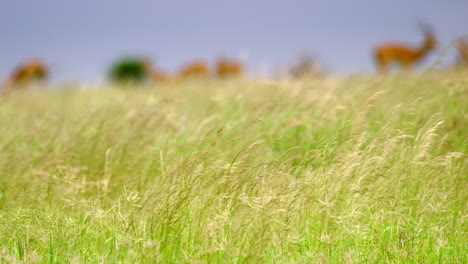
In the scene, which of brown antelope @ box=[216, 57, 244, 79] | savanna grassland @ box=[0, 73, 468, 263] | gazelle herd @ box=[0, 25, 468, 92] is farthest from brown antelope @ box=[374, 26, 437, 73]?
savanna grassland @ box=[0, 73, 468, 263]

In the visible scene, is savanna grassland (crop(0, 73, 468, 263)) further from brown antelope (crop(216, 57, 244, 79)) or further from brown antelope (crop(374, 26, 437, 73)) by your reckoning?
brown antelope (crop(216, 57, 244, 79))

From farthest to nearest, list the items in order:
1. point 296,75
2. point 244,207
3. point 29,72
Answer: point 29,72, point 296,75, point 244,207

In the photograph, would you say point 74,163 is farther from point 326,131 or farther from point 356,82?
point 356,82

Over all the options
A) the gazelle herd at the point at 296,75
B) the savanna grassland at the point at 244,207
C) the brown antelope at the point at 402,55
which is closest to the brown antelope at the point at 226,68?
→ the gazelle herd at the point at 296,75

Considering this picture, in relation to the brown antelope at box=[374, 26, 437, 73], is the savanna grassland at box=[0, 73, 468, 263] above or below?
above

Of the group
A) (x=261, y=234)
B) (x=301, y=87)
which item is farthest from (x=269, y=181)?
(x=301, y=87)

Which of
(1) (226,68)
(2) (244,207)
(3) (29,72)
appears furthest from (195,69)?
(2) (244,207)

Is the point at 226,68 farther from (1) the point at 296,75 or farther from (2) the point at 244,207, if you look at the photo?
(2) the point at 244,207

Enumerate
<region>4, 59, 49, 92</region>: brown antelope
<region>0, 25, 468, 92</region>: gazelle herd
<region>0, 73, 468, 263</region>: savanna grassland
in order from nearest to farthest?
<region>0, 73, 468, 263</region>: savanna grassland
<region>0, 25, 468, 92</region>: gazelle herd
<region>4, 59, 49, 92</region>: brown antelope

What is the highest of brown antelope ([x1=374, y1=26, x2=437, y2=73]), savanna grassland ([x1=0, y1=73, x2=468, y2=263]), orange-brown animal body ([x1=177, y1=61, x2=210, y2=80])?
savanna grassland ([x1=0, y1=73, x2=468, y2=263])

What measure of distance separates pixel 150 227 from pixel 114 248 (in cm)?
25

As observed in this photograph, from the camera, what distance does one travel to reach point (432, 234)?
2.81m

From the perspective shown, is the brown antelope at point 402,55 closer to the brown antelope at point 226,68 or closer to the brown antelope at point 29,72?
the brown antelope at point 226,68

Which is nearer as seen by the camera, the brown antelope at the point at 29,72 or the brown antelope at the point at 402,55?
the brown antelope at the point at 402,55
